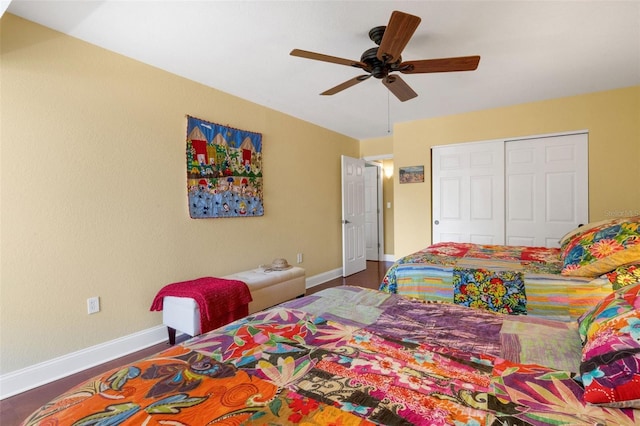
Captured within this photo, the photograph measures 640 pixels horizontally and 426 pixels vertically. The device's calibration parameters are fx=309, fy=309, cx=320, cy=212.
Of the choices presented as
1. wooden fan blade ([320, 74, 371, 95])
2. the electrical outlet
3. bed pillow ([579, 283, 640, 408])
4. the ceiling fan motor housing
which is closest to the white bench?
the electrical outlet

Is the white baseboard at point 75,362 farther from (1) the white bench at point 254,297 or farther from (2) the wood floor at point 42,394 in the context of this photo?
(1) the white bench at point 254,297

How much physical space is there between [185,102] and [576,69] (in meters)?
3.81

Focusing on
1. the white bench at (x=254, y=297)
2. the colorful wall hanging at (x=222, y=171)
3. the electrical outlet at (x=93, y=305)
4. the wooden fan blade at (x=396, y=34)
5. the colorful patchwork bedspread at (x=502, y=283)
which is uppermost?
the wooden fan blade at (x=396, y=34)

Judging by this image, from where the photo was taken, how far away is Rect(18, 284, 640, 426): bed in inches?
29.1

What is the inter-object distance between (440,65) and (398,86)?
398 millimetres

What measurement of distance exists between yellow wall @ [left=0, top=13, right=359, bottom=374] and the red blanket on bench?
0.66ft

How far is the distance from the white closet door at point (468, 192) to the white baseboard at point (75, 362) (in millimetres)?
3875

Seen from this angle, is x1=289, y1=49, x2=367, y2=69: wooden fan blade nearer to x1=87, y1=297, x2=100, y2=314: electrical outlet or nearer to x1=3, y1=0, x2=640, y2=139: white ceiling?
x1=3, y1=0, x2=640, y2=139: white ceiling

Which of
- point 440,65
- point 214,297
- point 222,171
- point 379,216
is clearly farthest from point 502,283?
point 379,216

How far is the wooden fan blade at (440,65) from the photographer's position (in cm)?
203

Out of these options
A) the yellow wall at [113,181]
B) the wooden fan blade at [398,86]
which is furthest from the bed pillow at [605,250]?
the yellow wall at [113,181]

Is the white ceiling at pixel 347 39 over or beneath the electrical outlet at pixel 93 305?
over

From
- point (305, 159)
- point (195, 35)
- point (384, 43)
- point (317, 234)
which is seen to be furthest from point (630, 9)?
point (317, 234)

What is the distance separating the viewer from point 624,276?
1755 millimetres
